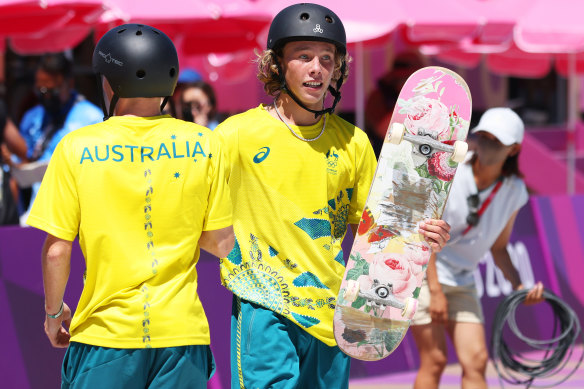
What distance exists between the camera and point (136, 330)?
3113 mm

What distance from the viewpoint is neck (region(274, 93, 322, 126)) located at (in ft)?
12.8

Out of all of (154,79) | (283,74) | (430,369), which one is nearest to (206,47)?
(430,369)

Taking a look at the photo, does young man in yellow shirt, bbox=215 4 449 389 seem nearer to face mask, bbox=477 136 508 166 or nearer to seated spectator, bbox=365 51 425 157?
face mask, bbox=477 136 508 166

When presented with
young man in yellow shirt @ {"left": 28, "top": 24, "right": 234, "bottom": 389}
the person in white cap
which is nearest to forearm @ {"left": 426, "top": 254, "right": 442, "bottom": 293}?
the person in white cap

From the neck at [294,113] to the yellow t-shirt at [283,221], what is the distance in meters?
0.05

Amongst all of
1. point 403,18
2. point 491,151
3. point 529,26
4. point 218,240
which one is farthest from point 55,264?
point 529,26

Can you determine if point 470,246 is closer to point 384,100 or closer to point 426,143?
point 426,143

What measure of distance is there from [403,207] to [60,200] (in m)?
1.55

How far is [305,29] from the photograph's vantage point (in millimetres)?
3814

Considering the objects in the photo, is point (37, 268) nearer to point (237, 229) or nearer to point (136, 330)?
point (237, 229)

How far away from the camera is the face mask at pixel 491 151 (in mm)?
5387

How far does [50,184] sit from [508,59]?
422 inches

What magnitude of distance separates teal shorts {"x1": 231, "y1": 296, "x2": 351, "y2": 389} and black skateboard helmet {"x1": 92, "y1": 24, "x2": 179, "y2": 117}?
1.03 metres

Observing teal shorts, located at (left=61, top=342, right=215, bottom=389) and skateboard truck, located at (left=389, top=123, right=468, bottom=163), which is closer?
teal shorts, located at (left=61, top=342, right=215, bottom=389)
